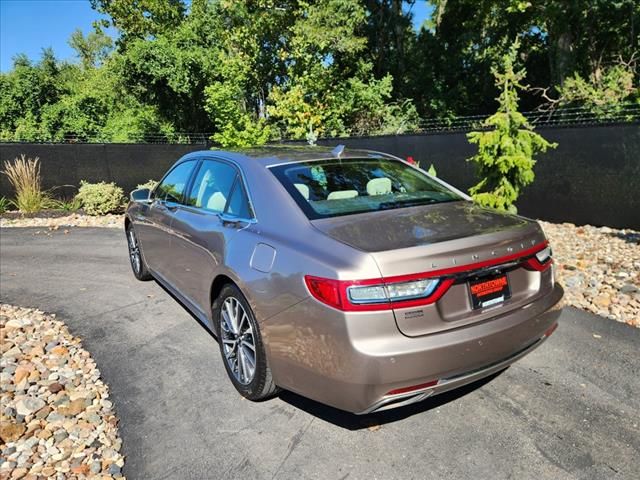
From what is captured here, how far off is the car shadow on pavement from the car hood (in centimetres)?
117

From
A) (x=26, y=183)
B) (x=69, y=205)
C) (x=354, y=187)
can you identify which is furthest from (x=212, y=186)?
(x=26, y=183)

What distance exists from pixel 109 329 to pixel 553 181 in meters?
7.19

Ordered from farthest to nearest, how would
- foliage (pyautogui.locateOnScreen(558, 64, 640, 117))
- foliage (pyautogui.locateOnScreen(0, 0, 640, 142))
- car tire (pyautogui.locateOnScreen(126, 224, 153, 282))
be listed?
foliage (pyautogui.locateOnScreen(0, 0, 640, 142))
foliage (pyautogui.locateOnScreen(558, 64, 640, 117))
car tire (pyautogui.locateOnScreen(126, 224, 153, 282))

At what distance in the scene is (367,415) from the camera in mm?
3051

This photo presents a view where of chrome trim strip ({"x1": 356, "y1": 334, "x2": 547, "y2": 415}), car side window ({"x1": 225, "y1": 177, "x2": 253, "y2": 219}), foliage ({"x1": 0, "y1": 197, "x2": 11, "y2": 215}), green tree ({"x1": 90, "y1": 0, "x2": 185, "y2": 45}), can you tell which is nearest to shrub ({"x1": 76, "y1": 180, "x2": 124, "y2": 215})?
foliage ({"x1": 0, "y1": 197, "x2": 11, "y2": 215})

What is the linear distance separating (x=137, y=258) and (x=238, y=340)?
3153mm

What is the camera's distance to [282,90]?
1853 centimetres

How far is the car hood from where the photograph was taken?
248cm

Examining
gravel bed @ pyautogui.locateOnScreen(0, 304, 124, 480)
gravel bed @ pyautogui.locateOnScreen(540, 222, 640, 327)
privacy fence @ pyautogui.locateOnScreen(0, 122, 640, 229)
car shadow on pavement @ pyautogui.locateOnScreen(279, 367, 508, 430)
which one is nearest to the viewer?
gravel bed @ pyautogui.locateOnScreen(0, 304, 124, 480)

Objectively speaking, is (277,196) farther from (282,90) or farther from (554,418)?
(282,90)

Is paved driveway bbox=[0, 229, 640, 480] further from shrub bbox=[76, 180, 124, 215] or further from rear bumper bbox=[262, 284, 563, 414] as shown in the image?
shrub bbox=[76, 180, 124, 215]

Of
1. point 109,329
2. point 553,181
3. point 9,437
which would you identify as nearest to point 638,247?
point 553,181

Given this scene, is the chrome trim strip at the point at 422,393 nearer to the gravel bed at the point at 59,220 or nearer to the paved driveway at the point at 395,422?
the paved driveway at the point at 395,422

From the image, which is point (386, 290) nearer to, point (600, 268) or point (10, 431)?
point (10, 431)
